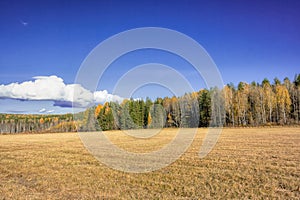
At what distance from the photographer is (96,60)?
12219 mm

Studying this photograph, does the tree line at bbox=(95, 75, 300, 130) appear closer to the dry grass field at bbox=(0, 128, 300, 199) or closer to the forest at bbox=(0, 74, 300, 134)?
the forest at bbox=(0, 74, 300, 134)

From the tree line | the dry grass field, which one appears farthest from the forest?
the dry grass field

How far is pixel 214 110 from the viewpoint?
70938 mm

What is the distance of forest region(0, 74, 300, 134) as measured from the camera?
2640 inches

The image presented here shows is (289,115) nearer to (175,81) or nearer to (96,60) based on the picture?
(175,81)

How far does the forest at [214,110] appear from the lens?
67.1 meters

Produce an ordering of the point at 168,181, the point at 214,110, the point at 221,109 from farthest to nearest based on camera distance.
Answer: the point at 221,109 → the point at 214,110 → the point at 168,181

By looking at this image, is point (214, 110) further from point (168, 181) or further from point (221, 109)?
point (168, 181)

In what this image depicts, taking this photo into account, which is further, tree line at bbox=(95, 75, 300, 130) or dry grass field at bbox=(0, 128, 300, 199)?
tree line at bbox=(95, 75, 300, 130)

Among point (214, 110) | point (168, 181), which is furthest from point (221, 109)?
point (168, 181)

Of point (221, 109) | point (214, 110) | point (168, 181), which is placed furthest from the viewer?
point (221, 109)

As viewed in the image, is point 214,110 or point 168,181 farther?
point 214,110

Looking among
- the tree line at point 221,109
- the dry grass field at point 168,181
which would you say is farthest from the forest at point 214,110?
the dry grass field at point 168,181

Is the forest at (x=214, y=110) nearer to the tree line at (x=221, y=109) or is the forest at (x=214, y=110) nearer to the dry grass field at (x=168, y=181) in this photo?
the tree line at (x=221, y=109)
